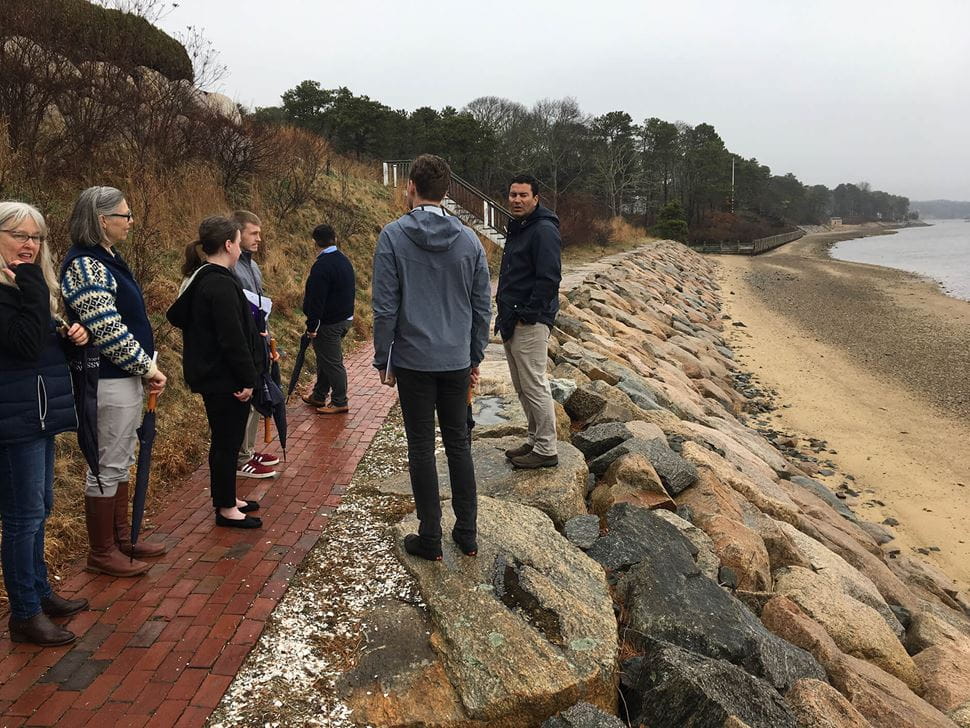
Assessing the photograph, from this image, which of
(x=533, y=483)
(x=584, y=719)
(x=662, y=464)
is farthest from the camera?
(x=662, y=464)

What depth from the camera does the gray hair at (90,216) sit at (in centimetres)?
325

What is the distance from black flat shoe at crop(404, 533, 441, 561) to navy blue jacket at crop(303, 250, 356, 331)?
293 cm

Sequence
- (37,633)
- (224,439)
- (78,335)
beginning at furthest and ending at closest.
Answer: (224,439)
(78,335)
(37,633)

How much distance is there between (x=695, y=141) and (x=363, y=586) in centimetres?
6405

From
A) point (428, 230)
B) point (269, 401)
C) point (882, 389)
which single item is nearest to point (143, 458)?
point (269, 401)

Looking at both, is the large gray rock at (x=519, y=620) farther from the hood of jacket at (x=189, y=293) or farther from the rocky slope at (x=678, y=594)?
the hood of jacket at (x=189, y=293)

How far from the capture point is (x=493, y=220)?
21.9 metres

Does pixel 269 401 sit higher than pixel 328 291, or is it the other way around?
pixel 328 291

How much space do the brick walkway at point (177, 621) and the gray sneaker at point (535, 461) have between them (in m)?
1.26

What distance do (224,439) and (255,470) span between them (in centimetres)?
100

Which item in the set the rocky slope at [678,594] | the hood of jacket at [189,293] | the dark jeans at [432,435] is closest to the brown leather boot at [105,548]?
the hood of jacket at [189,293]

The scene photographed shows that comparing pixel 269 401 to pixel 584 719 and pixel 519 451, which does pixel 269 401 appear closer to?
pixel 519 451

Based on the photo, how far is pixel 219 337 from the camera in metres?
3.86

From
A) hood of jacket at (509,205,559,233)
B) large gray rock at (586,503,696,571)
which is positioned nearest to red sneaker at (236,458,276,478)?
large gray rock at (586,503,696,571)
